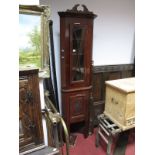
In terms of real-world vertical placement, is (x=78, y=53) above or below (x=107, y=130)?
above

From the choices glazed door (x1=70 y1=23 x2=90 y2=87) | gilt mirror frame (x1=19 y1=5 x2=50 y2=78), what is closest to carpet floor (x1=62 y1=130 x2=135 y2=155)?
glazed door (x1=70 y1=23 x2=90 y2=87)

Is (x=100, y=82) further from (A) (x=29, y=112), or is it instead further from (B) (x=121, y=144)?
(A) (x=29, y=112)

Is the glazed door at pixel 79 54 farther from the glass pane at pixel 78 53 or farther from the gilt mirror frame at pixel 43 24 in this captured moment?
the gilt mirror frame at pixel 43 24

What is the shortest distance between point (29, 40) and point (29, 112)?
0.48 metres

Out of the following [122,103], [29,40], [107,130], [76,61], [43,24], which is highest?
[43,24]

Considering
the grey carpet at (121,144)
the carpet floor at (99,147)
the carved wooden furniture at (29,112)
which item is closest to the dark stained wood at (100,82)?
the carpet floor at (99,147)

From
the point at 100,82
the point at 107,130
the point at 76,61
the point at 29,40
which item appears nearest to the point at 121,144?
the point at 107,130

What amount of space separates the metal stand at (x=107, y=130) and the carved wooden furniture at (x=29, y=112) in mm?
1029

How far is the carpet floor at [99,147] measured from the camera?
7.47 ft

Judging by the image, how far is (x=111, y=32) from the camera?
9.30 feet

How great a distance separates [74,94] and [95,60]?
0.69 m
